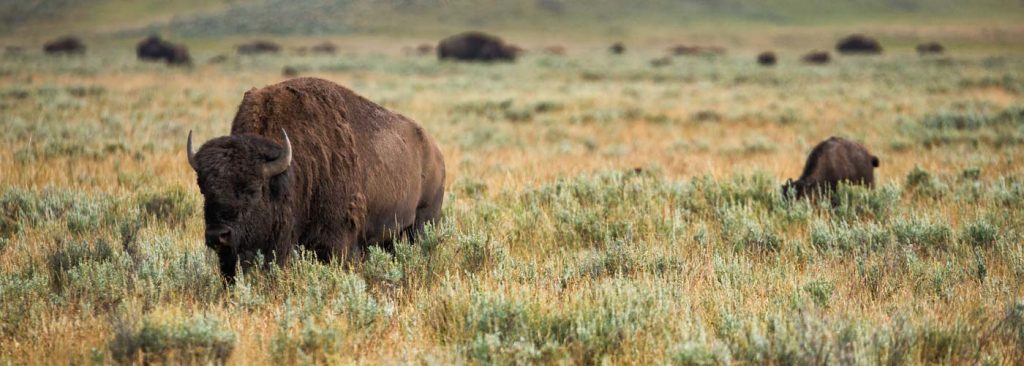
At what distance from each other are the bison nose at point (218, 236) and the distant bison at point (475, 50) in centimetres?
4569

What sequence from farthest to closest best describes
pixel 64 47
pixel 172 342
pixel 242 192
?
pixel 64 47
pixel 242 192
pixel 172 342

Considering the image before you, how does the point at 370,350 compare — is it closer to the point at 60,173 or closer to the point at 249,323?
the point at 249,323

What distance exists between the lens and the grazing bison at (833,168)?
7996 millimetres

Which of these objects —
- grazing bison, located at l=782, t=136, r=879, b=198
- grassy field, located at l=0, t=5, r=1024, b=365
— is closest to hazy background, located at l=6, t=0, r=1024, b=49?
grassy field, located at l=0, t=5, r=1024, b=365

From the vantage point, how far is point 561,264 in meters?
5.22

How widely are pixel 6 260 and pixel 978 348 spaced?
6.13 metres

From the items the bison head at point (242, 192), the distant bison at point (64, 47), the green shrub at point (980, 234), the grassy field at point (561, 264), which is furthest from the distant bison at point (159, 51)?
the green shrub at point (980, 234)

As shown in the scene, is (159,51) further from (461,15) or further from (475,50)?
(461,15)

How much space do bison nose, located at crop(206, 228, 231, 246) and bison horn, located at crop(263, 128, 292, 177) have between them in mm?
403

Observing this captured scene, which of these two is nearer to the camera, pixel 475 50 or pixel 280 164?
pixel 280 164

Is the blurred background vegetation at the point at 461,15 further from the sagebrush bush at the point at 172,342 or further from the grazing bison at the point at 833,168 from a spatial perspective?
the sagebrush bush at the point at 172,342

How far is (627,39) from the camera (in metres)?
96.0

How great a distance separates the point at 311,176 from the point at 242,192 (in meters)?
0.63

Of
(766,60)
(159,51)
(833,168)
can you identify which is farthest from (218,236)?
(766,60)
